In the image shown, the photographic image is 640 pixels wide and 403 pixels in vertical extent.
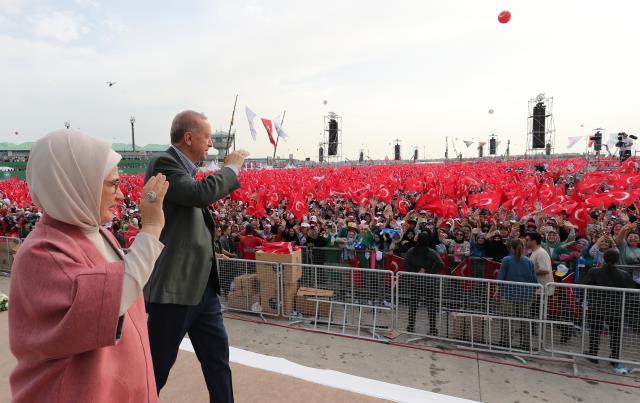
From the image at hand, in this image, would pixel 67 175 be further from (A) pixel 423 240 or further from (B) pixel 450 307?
(A) pixel 423 240

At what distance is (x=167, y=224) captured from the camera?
7.08 feet

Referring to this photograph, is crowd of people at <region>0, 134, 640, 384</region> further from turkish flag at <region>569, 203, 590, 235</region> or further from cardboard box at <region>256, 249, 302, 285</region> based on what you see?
cardboard box at <region>256, 249, 302, 285</region>

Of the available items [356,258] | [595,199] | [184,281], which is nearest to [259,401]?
[184,281]

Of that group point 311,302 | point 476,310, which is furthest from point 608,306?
point 311,302

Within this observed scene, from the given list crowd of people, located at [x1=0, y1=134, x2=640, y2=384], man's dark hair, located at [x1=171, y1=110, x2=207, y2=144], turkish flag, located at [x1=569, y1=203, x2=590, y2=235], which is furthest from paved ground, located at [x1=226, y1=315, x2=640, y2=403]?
turkish flag, located at [x1=569, y1=203, x2=590, y2=235]

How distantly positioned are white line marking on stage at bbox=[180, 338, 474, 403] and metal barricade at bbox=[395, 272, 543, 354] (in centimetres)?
252

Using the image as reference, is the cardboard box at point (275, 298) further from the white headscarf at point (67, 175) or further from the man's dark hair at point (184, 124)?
A: the white headscarf at point (67, 175)

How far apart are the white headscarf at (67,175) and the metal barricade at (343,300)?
471 centimetres

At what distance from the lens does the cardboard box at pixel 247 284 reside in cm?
628

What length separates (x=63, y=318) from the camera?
102cm

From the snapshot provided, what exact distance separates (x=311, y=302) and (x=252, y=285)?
3.23 feet

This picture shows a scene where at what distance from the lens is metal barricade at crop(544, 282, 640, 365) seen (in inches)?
179

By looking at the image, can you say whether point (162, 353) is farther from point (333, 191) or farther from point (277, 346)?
point (333, 191)

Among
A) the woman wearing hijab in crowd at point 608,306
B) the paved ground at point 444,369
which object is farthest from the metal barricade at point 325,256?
the woman wearing hijab in crowd at point 608,306
